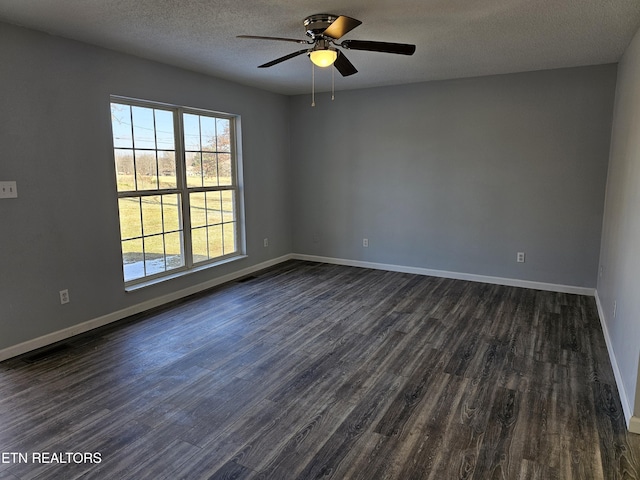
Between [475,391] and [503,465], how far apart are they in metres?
0.69

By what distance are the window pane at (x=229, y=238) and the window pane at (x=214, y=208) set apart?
16cm

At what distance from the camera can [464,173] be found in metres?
5.08

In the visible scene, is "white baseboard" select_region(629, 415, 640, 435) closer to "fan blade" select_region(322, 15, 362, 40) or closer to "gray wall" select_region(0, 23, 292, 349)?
"fan blade" select_region(322, 15, 362, 40)

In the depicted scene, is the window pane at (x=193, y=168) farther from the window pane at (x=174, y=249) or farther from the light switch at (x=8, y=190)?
the light switch at (x=8, y=190)

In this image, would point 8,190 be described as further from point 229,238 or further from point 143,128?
point 229,238

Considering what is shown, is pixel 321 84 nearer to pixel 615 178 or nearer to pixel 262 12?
pixel 262 12

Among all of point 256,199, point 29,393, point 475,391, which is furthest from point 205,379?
point 256,199

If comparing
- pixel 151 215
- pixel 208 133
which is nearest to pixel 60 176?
pixel 151 215

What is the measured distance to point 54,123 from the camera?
10.9 ft

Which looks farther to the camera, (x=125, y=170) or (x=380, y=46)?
(x=125, y=170)

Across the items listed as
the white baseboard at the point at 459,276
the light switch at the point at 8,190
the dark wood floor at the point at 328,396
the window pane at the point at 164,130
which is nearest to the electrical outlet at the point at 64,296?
the dark wood floor at the point at 328,396

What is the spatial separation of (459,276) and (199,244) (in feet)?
10.7

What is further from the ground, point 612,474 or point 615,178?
point 615,178

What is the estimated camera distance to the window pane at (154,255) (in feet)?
14.1
